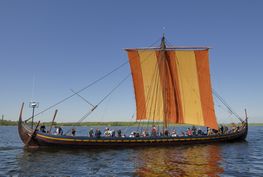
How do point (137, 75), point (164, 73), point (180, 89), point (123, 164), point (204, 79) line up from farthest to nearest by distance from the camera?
point (137, 75)
point (180, 89)
point (204, 79)
point (164, 73)
point (123, 164)

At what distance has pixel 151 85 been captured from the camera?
44469 mm

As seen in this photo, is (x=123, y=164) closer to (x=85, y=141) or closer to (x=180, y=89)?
(x=85, y=141)

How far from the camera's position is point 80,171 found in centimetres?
2197

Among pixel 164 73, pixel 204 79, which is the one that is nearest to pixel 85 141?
pixel 164 73

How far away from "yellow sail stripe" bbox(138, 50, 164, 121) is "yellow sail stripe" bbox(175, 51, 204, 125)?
3554 millimetres

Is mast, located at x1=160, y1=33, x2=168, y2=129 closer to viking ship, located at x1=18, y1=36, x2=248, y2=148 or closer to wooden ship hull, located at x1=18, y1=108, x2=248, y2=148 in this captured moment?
viking ship, located at x1=18, y1=36, x2=248, y2=148

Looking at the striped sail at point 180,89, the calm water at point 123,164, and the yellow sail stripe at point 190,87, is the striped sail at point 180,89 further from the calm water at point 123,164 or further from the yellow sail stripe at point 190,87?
the calm water at point 123,164

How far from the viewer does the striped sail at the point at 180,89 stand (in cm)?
4362

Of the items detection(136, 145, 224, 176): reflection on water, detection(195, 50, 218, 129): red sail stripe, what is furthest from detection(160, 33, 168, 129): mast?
detection(136, 145, 224, 176): reflection on water

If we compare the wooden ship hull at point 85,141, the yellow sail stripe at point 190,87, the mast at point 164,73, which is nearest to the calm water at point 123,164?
the wooden ship hull at point 85,141

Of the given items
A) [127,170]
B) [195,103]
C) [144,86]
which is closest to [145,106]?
[144,86]

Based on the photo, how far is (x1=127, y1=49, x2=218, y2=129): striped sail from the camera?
1718 inches

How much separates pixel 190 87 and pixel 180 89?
1502 mm

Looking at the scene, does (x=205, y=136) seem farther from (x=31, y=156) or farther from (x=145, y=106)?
(x=31, y=156)
